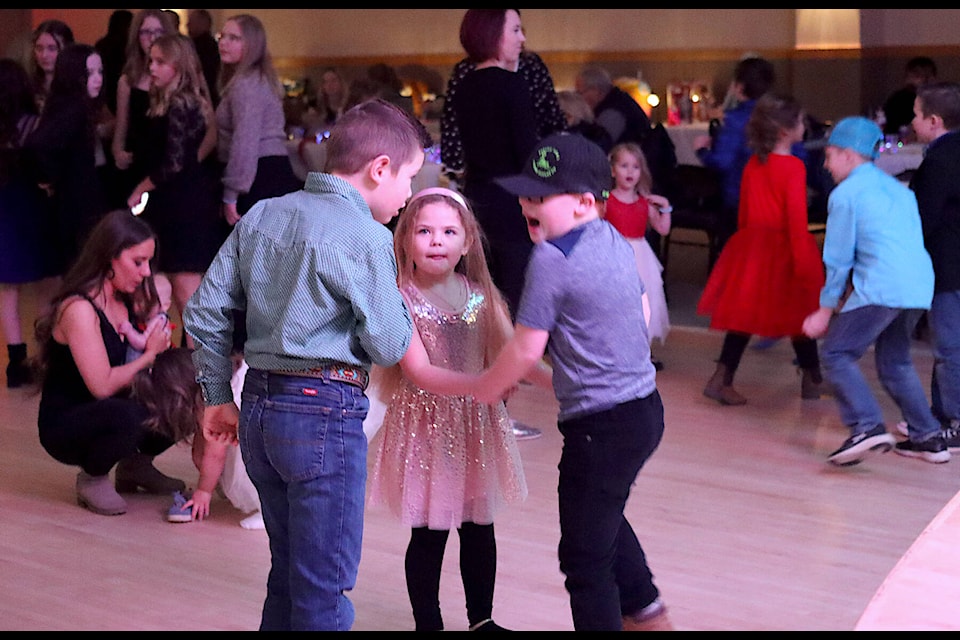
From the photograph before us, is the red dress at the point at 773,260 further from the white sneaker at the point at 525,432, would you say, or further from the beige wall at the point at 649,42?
the beige wall at the point at 649,42

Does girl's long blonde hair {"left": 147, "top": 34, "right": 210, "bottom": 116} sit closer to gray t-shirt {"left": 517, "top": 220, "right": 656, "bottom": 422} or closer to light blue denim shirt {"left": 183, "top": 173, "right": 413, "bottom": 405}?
light blue denim shirt {"left": 183, "top": 173, "right": 413, "bottom": 405}

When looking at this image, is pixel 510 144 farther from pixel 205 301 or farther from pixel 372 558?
pixel 205 301

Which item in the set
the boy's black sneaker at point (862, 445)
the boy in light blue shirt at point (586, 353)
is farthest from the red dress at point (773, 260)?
the boy in light blue shirt at point (586, 353)

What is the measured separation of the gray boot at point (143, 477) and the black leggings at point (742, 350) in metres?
2.38

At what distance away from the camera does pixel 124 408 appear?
159 inches

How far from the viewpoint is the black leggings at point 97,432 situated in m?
4.03

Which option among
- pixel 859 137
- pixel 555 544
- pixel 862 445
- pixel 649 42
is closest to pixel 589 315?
pixel 555 544

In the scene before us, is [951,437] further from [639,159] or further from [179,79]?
[179,79]

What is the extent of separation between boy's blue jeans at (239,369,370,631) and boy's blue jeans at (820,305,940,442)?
2546 millimetres

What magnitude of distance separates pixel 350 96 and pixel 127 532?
154 inches

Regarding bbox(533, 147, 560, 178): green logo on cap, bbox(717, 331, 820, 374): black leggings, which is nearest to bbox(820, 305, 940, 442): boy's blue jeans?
bbox(717, 331, 820, 374): black leggings

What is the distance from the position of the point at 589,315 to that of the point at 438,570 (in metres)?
0.76

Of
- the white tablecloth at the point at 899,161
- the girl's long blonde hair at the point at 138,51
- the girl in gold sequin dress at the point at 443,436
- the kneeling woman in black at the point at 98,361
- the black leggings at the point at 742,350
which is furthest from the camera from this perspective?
the white tablecloth at the point at 899,161

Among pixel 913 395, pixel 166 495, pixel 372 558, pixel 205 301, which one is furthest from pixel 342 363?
pixel 913 395
